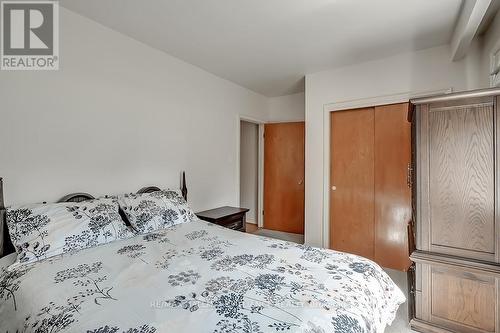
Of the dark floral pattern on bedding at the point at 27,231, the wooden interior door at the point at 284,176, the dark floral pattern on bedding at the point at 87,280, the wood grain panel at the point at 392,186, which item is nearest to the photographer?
the dark floral pattern on bedding at the point at 87,280

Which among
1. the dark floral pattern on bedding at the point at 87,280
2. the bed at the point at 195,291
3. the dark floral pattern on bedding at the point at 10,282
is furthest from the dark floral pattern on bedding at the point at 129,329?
the dark floral pattern on bedding at the point at 10,282

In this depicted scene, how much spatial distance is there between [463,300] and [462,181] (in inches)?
32.0

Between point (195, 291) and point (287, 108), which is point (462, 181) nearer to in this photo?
point (195, 291)

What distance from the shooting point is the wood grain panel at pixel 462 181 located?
1.59m

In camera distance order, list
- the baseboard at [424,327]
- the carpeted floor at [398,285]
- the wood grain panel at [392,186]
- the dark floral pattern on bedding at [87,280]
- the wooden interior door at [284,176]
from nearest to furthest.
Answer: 1. the dark floral pattern on bedding at [87,280]
2. the baseboard at [424,327]
3. the carpeted floor at [398,285]
4. the wood grain panel at [392,186]
5. the wooden interior door at [284,176]

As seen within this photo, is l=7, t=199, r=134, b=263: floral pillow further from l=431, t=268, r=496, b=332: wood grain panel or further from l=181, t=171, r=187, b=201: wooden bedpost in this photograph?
l=431, t=268, r=496, b=332: wood grain panel

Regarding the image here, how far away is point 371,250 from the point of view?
10.0 ft

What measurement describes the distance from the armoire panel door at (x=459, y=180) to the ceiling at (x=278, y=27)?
96 centimetres

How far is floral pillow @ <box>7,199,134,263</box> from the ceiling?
Answer: 1573 millimetres

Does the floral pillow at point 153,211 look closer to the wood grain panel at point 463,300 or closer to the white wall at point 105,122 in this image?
the white wall at point 105,122

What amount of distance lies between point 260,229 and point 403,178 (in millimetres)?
2538

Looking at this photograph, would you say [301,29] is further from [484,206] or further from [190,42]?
[484,206]

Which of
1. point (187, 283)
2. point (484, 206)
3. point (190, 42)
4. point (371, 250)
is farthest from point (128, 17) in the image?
point (371, 250)

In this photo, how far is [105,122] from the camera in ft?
7.18
